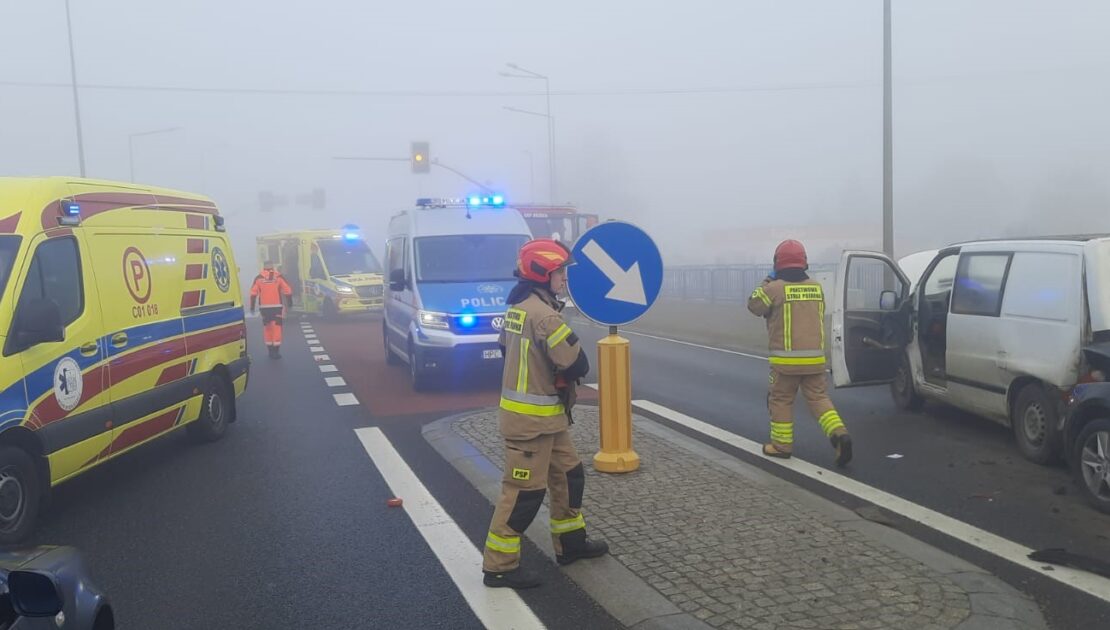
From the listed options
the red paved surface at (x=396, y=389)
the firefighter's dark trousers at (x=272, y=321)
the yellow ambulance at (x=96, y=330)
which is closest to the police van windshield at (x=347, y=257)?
the red paved surface at (x=396, y=389)

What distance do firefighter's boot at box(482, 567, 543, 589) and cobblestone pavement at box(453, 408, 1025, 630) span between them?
0.56 metres

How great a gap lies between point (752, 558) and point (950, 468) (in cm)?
292

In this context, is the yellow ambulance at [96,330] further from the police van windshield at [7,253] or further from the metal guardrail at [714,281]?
the metal guardrail at [714,281]

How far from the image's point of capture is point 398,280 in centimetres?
1256

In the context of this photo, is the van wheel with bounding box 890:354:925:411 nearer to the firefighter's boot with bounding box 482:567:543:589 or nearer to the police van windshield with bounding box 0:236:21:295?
the firefighter's boot with bounding box 482:567:543:589

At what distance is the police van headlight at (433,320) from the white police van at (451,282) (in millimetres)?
13

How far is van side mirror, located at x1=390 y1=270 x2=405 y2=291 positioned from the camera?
41.0 feet

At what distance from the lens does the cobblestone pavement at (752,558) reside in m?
4.18

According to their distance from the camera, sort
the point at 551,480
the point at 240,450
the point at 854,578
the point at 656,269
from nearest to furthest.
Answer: the point at 854,578
the point at 551,480
the point at 656,269
the point at 240,450

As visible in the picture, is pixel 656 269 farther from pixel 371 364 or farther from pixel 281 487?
pixel 371 364

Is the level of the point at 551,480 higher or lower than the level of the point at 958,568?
higher

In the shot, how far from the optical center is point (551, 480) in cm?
495

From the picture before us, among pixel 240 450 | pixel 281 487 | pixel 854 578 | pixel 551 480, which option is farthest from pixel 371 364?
pixel 854 578

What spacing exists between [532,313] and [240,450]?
486cm
